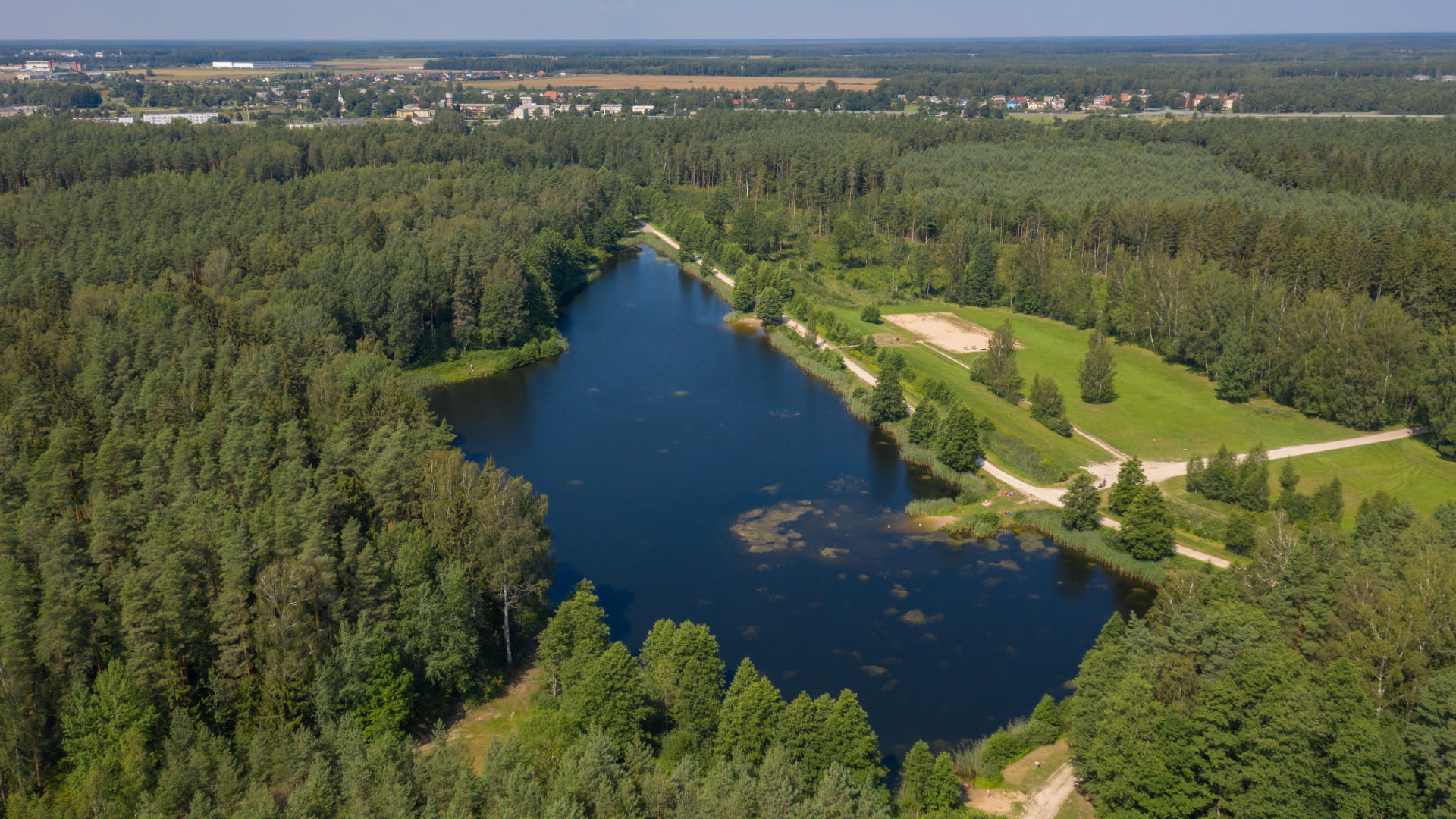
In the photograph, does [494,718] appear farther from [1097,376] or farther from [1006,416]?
[1097,376]

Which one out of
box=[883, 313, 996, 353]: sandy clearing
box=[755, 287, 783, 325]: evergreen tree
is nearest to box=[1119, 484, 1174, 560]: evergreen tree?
box=[883, 313, 996, 353]: sandy clearing

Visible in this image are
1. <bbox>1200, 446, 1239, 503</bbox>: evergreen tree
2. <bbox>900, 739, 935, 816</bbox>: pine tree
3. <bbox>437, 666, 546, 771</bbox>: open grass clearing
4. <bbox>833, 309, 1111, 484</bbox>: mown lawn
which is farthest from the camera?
<bbox>833, 309, 1111, 484</bbox>: mown lawn

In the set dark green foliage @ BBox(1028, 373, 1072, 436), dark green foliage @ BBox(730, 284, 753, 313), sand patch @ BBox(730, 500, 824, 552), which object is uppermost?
dark green foliage @ BBox(730, 284, 753, 313)

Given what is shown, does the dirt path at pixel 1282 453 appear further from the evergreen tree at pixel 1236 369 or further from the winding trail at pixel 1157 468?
the evergreen tree at pixel 1236 369

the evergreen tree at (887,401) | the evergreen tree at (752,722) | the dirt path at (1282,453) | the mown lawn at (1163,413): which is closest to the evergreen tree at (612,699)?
the evergreen tree at (752,722)

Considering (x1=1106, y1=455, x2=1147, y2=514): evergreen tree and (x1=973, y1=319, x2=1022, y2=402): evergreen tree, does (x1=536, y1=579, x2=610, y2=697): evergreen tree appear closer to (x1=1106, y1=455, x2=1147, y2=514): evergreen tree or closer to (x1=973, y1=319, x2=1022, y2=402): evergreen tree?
(x1=1106, y1=455, x2=1147, y2=514): evergreen tree

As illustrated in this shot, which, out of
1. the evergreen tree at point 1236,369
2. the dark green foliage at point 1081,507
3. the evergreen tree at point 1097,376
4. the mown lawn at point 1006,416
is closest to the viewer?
the dark green foliage at point 1081,507
